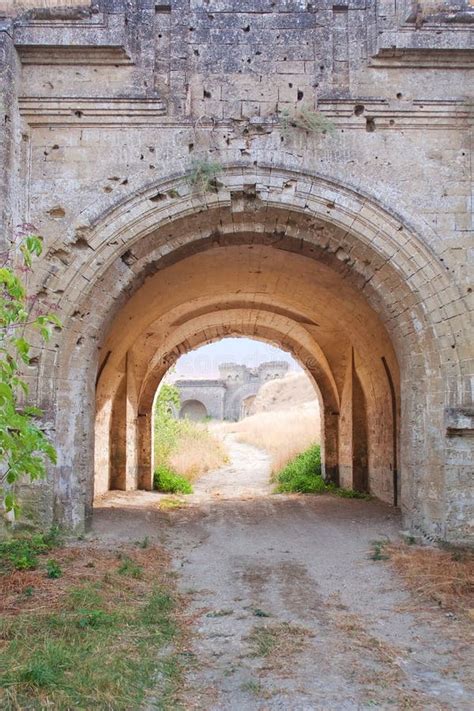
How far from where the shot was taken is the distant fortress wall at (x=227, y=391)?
38.9 meters

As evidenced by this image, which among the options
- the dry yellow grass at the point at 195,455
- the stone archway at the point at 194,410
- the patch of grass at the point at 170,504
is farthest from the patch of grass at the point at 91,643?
the stone archway at the point at 194,410

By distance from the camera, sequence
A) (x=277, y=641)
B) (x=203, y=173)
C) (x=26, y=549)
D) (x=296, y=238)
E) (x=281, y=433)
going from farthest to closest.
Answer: (x=281, y=433) < (x=296, y=238) < (x=203, y=173) < (x=26, y=549) < (x=277, y=641)

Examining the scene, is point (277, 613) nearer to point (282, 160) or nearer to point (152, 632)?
point (152, 632)

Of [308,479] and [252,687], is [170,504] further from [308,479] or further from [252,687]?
[252,687]

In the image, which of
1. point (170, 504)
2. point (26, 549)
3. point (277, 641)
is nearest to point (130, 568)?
point (26, 549)

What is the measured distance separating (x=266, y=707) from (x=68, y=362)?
15.6ft

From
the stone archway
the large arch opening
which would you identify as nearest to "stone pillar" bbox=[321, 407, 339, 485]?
the large arch opening

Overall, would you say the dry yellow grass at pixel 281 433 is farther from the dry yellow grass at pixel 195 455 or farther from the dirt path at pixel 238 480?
the dry yellow grass at pixel 195 455

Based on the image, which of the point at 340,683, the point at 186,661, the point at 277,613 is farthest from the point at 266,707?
the point at 277,613

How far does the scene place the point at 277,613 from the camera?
16.2 feet

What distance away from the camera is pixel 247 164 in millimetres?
7258

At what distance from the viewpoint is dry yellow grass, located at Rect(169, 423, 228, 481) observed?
16469mm

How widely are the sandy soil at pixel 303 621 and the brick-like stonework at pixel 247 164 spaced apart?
124cm

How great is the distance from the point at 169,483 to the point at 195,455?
13.2 feet
